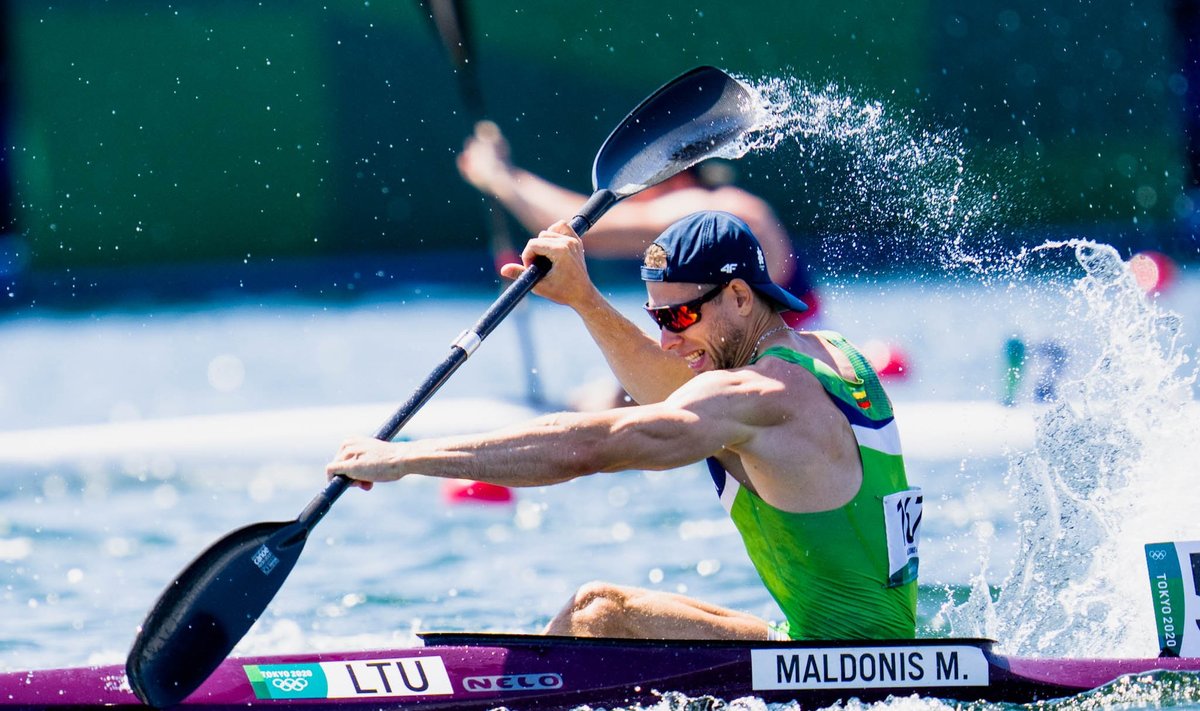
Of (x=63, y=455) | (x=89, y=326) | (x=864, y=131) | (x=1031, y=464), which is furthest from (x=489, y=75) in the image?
(x=1031, y=464)

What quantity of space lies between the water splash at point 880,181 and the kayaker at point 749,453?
1282 mm

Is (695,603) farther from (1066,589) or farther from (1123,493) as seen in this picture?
(1123,493)

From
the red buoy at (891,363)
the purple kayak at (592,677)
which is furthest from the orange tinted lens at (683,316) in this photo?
the red buoy at (891,363)

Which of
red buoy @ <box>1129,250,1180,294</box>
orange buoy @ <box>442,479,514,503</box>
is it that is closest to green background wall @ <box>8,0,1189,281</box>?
red buoy @ <box>1129,250,1180,294</box>

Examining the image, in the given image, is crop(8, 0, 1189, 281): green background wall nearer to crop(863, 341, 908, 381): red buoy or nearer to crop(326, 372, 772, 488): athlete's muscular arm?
crop(863, 341, 908, 381): red buoy

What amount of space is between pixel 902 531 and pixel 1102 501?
1.63 metres

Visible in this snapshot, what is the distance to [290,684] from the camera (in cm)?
353

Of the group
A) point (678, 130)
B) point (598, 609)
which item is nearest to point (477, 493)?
point (678, 130)

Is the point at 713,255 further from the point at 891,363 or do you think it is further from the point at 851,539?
the point at 891,363

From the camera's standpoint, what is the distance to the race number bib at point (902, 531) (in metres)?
3.53

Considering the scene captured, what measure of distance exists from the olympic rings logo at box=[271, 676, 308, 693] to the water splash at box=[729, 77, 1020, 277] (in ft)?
7.29

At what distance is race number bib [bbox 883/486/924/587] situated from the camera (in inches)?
139

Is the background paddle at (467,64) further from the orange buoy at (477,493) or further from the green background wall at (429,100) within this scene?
the green background wall at (429,100)

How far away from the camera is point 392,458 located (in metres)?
3.38
